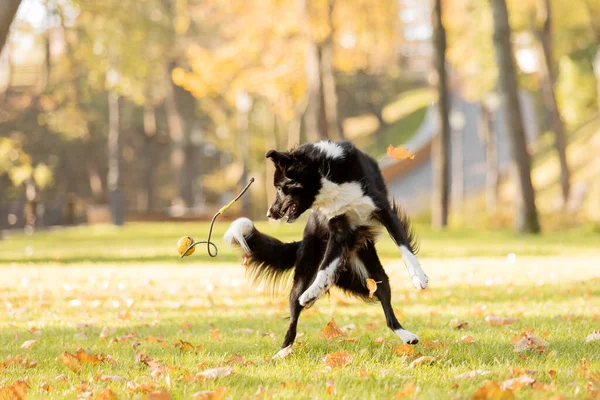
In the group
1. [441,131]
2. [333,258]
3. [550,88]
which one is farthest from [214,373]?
[550,88]

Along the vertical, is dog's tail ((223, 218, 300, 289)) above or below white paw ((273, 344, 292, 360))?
above

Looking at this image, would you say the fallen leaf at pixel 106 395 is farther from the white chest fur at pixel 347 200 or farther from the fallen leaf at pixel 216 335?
the fallen leaf at pixel 216 335

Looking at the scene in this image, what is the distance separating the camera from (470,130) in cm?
5162

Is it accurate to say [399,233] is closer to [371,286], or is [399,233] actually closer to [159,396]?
[371,286]

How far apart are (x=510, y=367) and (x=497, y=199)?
89.5 ft

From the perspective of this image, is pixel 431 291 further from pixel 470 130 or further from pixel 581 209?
pixel 470 130

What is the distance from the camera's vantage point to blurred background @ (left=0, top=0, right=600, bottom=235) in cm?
2022

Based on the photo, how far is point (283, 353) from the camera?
505cm

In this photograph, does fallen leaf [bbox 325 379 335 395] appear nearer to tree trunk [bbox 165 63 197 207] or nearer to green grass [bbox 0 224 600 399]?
green grass [bbox 0 224 600 399]

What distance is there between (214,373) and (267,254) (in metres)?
1.49

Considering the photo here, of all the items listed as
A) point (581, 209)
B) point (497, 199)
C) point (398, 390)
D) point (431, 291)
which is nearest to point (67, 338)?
point (398, 390)

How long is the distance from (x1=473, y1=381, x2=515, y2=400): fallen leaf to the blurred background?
9452 millimetres

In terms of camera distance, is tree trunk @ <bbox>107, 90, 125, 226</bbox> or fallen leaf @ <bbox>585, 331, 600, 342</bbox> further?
tree trunk @ <bbox>107, 90, 125, 226</bbox>

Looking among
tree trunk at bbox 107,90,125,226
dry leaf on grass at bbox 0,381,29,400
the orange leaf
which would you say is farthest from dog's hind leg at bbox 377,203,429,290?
tree trunk at bbox 107,90,125,226
